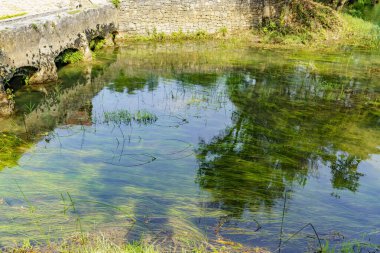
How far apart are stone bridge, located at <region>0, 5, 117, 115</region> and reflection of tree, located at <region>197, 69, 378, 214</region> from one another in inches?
198

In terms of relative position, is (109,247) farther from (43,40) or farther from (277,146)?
(43,40)

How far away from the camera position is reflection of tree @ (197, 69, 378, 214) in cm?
570

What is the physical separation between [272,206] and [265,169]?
3.45 feet

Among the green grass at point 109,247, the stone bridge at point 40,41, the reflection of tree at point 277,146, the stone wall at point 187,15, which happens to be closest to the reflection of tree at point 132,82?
the stone bridge at point 40,41

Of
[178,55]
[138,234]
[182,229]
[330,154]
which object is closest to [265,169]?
[330,154]

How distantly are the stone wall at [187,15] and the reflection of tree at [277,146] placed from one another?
8170 mm

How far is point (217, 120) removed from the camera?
8422 millimetres

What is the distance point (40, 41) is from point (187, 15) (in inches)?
338

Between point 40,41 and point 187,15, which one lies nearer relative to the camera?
point 40,41

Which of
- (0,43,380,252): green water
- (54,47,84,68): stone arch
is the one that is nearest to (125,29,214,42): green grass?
(54,47,84,68): stone arch

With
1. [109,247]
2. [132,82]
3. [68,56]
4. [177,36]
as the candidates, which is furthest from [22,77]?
[177,36]

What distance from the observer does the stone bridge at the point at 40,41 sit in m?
8.91

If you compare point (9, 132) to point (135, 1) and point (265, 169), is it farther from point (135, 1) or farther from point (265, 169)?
point (135, 1)

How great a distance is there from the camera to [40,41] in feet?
34.3
